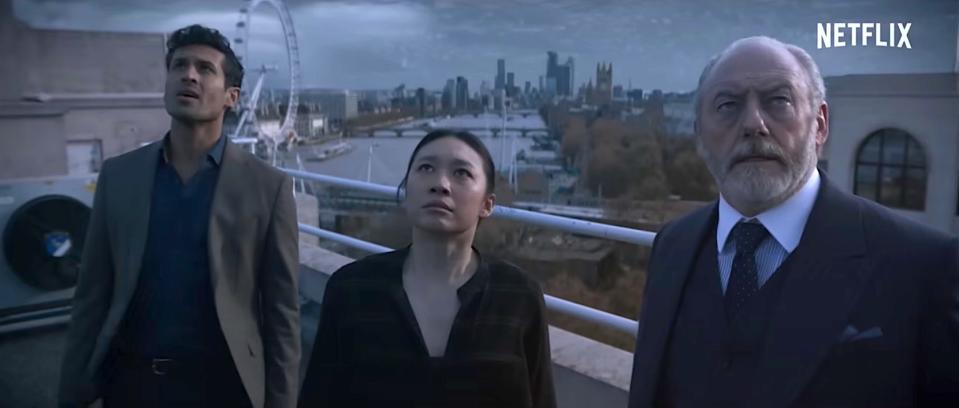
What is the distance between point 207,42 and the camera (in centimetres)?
192

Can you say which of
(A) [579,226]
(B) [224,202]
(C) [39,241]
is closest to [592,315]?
(A) [579,226]

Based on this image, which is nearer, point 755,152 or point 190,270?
point 755,152

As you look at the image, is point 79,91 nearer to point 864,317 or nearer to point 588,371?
point 588,371

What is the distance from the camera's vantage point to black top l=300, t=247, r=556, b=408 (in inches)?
55.6

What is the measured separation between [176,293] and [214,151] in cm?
36

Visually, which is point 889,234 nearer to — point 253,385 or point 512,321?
point 512,321

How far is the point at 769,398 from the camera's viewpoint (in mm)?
1045

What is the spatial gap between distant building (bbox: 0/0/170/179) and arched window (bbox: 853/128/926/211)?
16.9 meters

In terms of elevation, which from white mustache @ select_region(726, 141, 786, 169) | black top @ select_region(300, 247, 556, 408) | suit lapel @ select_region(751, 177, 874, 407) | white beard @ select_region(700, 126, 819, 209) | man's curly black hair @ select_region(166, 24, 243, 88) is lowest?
black top @ select_region(300, 247, 556, 408)

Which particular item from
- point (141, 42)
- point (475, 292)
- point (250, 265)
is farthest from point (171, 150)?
point (141, 42)

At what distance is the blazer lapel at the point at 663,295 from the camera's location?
4.04 ft

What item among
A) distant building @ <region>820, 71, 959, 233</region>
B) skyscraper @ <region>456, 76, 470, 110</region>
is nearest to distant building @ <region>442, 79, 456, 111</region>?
skyscraper @ <region>456, 76, 470, 110</region>

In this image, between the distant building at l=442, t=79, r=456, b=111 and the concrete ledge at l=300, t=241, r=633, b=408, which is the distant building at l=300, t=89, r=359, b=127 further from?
the concrete ledge at l=300, t=241, r=633, b=408

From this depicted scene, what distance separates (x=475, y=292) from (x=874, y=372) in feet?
2.36
